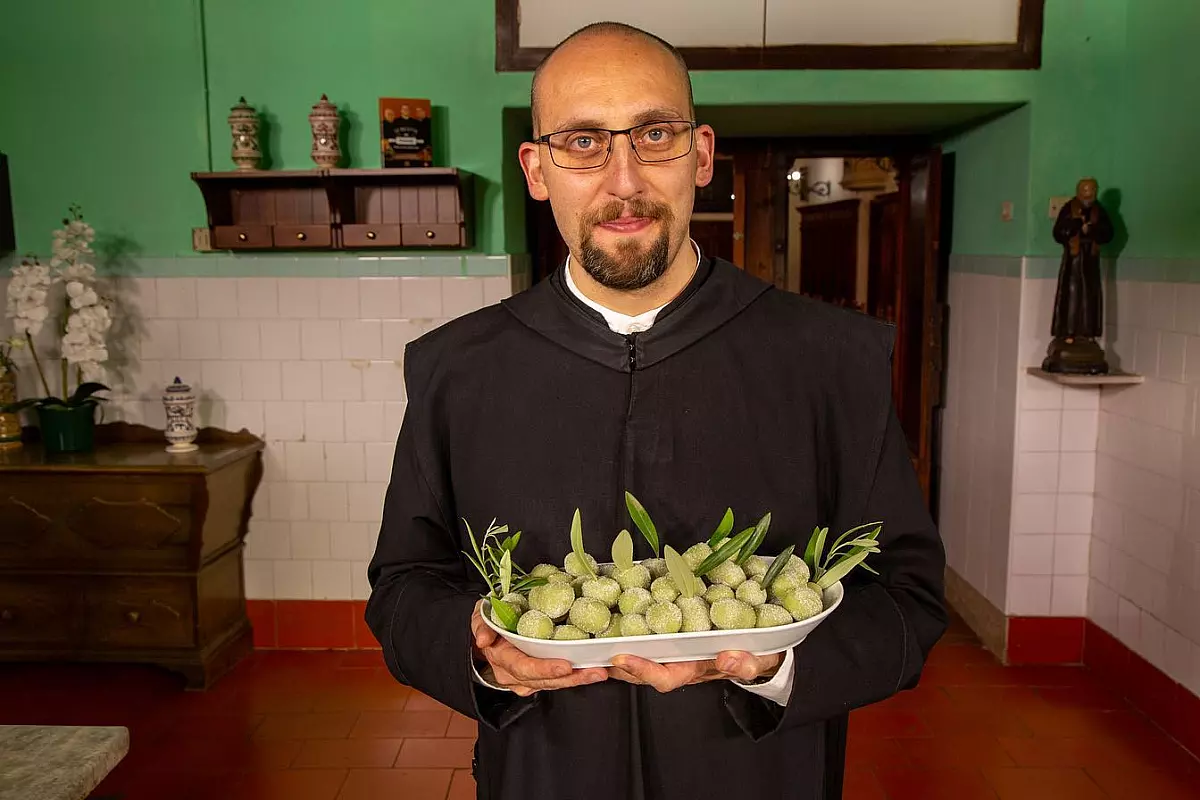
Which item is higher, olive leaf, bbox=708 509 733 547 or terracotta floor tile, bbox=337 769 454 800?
olive leaf, bbox=708 509 733 547

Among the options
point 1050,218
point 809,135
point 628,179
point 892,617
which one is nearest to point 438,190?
point 809,135

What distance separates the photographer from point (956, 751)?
3361 millimetres

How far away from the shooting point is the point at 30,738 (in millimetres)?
1620

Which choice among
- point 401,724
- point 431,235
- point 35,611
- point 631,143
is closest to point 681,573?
point 631,143

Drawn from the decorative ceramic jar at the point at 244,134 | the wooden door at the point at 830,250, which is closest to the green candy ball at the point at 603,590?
the decorative ceramic jar at the point at 244,134

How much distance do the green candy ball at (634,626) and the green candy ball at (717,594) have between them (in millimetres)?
86

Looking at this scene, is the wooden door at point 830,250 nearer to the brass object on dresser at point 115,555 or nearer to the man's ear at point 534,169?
the brass object on dresser at point 115,555

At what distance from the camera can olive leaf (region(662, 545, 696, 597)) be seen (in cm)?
120

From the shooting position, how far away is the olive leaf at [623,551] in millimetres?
1244

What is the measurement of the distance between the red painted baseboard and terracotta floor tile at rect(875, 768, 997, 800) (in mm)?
2075

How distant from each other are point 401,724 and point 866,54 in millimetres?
2872

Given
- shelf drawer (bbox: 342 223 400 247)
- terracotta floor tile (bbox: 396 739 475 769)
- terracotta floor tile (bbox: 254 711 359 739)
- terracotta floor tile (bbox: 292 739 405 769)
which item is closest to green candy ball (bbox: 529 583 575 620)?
terracotta floor tile (bbox: 396 739 475 769)

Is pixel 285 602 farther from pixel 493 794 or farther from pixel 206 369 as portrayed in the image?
pixel 493 794

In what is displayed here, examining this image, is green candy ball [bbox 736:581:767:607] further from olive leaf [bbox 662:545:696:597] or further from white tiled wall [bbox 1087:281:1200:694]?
white tiled wall [bbox 1087:281:1200:694]
